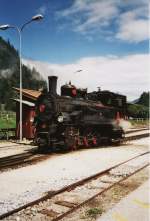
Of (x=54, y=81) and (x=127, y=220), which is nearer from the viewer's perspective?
(x=127, y=220)

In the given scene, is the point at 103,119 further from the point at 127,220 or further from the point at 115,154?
the point at 127,220

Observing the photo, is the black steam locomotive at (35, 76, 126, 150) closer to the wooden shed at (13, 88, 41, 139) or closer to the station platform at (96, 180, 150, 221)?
the wooden shed at (13, 88, 41, 139)

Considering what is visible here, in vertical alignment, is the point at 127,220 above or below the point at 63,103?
below

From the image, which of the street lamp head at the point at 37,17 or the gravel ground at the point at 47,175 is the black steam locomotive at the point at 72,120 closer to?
the gravel ground at the point at 47,175

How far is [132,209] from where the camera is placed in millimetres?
6777

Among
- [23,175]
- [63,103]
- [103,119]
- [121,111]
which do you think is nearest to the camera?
[23,175]

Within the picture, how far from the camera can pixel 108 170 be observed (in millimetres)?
11188

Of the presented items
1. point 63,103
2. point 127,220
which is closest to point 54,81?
point 63,103

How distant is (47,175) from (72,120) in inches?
278

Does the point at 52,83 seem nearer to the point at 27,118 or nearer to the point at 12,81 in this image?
the point at 27,118

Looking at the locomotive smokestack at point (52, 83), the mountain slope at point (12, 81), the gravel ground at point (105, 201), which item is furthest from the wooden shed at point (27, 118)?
the mountain slope at point (12, 81)

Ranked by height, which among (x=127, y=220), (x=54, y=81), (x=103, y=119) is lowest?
(x=127, y=220)

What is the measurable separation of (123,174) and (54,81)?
8.09m

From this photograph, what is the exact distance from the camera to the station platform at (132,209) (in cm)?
623
